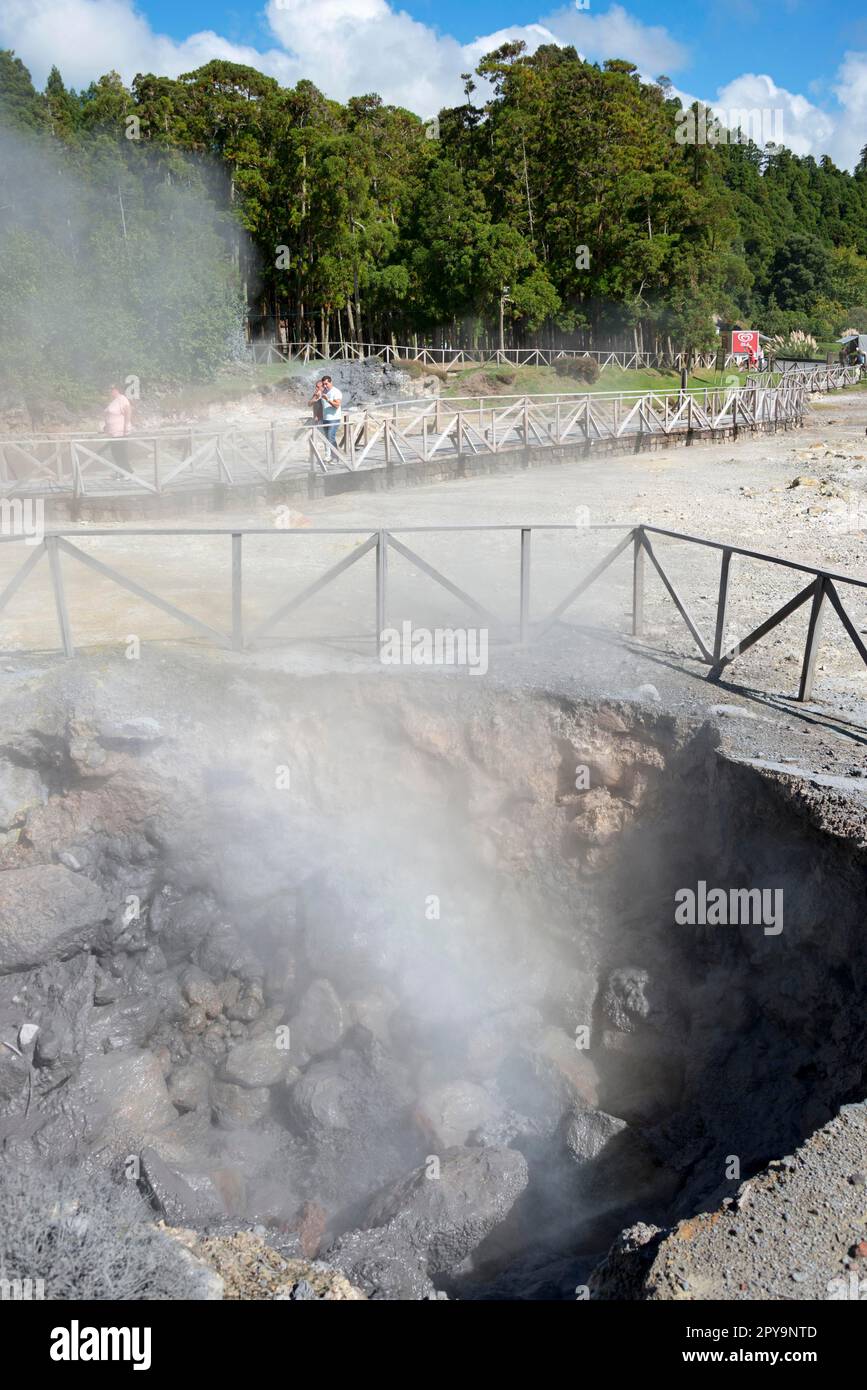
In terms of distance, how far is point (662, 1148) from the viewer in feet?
21.0

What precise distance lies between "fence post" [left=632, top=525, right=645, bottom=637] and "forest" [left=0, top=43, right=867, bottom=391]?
24.6m

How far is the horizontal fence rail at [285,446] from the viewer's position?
14.4 meters

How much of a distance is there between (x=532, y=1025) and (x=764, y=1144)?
2180mm

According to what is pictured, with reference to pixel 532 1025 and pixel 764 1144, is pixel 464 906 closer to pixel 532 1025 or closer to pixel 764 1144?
pixel 532 1025

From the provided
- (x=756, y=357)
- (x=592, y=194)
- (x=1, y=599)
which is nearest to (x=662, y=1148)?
(x=1, y=599)

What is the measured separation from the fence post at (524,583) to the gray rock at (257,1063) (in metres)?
3.74

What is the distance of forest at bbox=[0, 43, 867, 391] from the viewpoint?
3155cm

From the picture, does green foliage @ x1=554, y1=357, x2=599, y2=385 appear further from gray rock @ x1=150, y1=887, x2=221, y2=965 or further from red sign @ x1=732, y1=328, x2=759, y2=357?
gray rock @ x1=150, y1=887, x2=221, y2=965

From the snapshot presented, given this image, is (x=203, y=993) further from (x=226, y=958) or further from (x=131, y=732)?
(x=131, y=732)

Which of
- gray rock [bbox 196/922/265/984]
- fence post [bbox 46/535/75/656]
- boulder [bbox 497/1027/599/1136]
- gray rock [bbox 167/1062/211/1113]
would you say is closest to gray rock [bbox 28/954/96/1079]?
gray rock [bbox 167/1062/211/1113]

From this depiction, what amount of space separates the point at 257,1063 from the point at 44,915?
1.89 m

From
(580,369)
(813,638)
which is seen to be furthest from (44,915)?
(580,369)

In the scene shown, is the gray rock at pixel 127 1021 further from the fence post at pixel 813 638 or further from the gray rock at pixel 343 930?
the fence post at pixel 813 638
